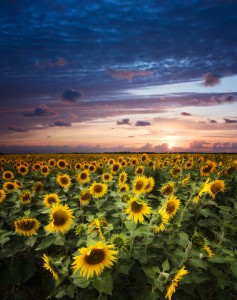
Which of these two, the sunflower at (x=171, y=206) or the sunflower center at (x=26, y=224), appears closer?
the sunflower at (x=171, y=206)

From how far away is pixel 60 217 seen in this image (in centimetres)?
375

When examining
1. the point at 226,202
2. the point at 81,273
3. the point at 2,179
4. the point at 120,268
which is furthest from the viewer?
the point at 2,179

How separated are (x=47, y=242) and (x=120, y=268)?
1.33 meters

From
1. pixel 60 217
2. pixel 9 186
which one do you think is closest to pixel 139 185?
pixel 60 217

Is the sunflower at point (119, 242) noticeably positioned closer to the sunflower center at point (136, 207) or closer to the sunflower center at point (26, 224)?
the sunflower center at point (136, 207)

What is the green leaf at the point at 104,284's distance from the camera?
2.39 m

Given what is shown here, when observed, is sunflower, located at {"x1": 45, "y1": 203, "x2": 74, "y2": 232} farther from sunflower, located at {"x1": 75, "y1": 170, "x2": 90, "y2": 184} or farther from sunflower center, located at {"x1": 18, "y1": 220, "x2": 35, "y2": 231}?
sunflower, located at {"x1": 75, "y1": 170, "x2": 90, "y2": 184}

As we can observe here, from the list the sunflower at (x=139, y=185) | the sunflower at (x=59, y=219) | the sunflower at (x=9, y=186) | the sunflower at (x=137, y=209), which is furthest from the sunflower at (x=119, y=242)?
the sunflower at (x=9, y=186)

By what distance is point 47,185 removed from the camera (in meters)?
7.70

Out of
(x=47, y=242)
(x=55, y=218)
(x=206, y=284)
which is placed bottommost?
(x=206, y=284)

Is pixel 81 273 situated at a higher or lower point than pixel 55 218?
lower

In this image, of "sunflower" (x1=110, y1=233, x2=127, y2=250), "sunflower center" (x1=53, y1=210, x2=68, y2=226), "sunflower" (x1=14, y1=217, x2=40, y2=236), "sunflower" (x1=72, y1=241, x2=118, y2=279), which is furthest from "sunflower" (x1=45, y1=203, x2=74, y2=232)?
"sunflower" (x1=72, y1=241, x2=118, y2=279)

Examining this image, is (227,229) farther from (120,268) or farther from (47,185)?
(47,185)

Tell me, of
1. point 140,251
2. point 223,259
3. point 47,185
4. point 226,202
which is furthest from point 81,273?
point 47,185
